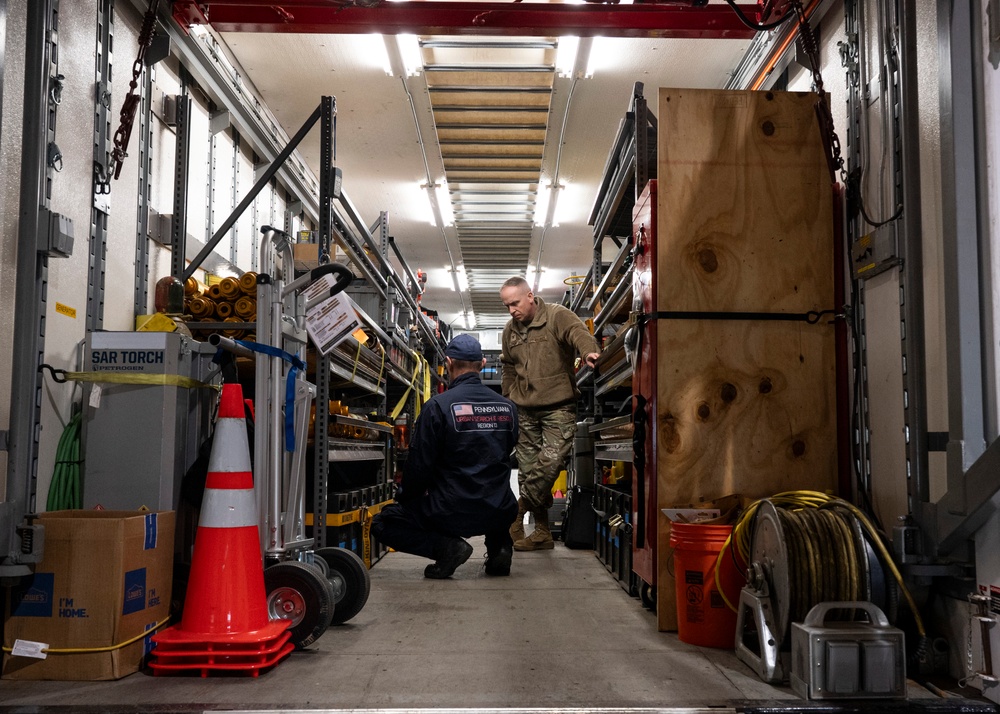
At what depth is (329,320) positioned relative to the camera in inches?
147

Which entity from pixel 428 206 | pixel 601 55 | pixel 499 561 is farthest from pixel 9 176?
pixel 428 206

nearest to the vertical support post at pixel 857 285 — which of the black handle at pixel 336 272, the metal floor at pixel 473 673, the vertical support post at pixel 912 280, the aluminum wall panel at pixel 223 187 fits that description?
the vertical support post at pixel 912 280

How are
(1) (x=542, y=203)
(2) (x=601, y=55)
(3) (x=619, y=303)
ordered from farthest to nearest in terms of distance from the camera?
(1) (x=542, y=203), (2) (x=601, y=55), (3) (x=619, y=303)

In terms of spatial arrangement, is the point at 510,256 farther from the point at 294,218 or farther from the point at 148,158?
the point at 148,158

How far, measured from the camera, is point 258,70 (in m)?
5.87

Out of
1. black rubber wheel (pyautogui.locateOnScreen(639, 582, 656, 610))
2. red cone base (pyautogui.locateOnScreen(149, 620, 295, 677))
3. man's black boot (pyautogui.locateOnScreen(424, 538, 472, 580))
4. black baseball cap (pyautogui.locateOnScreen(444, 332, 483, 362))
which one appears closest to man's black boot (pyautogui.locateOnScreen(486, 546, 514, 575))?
man's black boot (pyautogui.locateOnScreen(424, 538, 472, 580))

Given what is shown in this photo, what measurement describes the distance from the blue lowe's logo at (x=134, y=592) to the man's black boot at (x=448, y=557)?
223 centimetres

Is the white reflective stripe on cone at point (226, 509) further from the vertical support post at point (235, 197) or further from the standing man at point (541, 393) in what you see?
the standing man at point (541, 393)

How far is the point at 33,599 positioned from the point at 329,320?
63.1 inches

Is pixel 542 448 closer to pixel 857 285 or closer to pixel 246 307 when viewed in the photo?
pixel 246 307

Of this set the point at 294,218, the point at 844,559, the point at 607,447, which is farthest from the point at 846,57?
the point at 294,218

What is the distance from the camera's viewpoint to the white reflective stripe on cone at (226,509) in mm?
2846

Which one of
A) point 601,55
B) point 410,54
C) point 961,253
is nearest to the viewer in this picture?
point 961,253

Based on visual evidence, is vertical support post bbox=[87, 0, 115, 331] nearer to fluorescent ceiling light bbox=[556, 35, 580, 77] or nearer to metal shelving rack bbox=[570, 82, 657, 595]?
metal shelving rack bbox=[570, 82, 657, 595]
